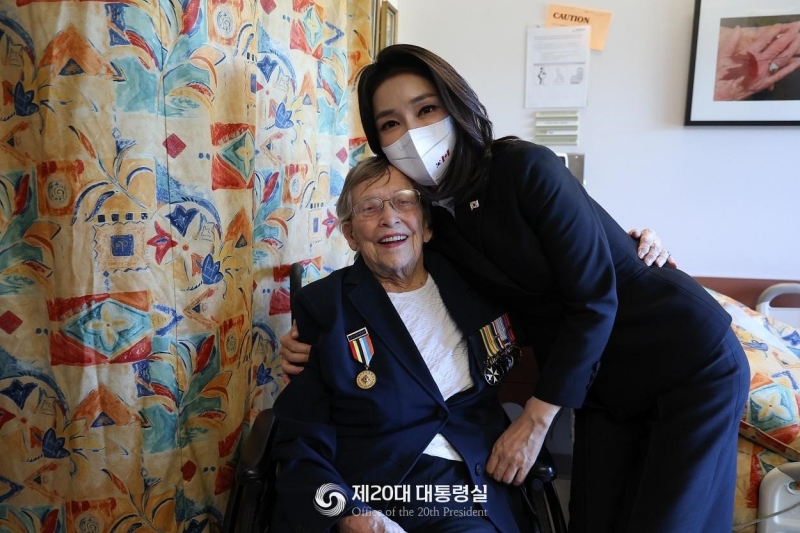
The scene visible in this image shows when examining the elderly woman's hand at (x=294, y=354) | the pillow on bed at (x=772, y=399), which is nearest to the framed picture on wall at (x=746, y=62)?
the pillow on bed at (x=772, y=399)

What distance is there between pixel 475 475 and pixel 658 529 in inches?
14.9

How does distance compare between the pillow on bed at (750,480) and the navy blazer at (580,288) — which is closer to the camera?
the navy blazer at (580,288)

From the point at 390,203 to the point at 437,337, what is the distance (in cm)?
34

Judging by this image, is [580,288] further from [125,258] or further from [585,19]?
[585,19]

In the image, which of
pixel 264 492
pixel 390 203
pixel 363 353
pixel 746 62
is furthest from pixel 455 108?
pixel 746 62

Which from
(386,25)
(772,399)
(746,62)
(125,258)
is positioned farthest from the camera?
(386,25)

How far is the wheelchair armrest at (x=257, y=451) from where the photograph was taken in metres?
1.17

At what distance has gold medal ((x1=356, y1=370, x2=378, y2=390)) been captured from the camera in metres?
1.26

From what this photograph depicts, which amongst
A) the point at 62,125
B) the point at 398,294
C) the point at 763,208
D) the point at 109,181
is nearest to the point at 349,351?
the point at 398,294

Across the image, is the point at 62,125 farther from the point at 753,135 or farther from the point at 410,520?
the point at 753,135

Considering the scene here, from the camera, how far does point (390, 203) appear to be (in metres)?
1.34

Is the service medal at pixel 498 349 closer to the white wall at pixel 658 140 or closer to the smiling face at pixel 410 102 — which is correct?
the smiling face at pixel 410 102

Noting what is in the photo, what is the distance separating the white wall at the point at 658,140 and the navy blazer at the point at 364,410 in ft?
3.89

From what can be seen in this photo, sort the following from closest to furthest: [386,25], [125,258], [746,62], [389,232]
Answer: [125,258] → [389,232] → [746,62] → [386,25]
